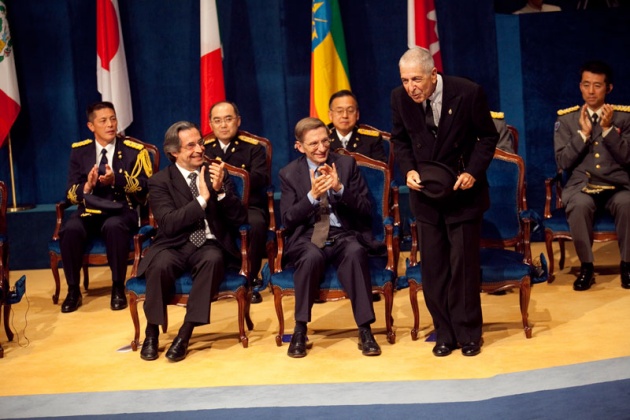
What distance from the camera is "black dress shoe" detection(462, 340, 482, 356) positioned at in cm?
555

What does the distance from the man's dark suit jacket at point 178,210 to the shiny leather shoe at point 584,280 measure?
90.7 inches

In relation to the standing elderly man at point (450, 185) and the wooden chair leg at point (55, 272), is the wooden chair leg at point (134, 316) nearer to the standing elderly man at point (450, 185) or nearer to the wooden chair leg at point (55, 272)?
the wooden chair leg at point (55, 272)

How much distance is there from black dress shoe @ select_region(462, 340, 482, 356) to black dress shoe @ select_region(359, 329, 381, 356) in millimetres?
466

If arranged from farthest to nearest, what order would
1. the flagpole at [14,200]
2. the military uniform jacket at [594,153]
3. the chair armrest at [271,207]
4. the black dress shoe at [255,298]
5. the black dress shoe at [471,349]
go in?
the flagpole at [14,200] < the chair armrest at [271,207] < the black dress shoe at [255,298] < the military uniform jacket at [594,153] < the black dress shoe at [471,349]

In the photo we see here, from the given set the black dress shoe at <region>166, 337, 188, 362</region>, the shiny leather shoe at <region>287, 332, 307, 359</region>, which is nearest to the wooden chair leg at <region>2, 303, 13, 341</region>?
the black dress shoe at <region>166, 337, 188, 362</region>

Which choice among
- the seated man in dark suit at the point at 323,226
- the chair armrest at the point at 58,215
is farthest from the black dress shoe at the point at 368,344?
the chair armrest at the point at 58,215

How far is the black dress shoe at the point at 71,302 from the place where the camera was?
712 cm

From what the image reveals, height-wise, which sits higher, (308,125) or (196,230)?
(308,125)

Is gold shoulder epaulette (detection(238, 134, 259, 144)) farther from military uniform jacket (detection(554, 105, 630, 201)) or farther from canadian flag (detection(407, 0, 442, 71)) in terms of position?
military uniform jacket (detection(554, 105, 630, 201))

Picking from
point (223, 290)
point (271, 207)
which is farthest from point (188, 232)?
point (271, 207)

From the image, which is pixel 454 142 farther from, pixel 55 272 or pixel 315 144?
pixel 55 272

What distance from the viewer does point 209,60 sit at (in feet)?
27.7

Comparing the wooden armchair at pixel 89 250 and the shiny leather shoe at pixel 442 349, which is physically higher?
the wooden armchair at pixel 89 250

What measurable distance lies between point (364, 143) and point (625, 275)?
2000 mm
